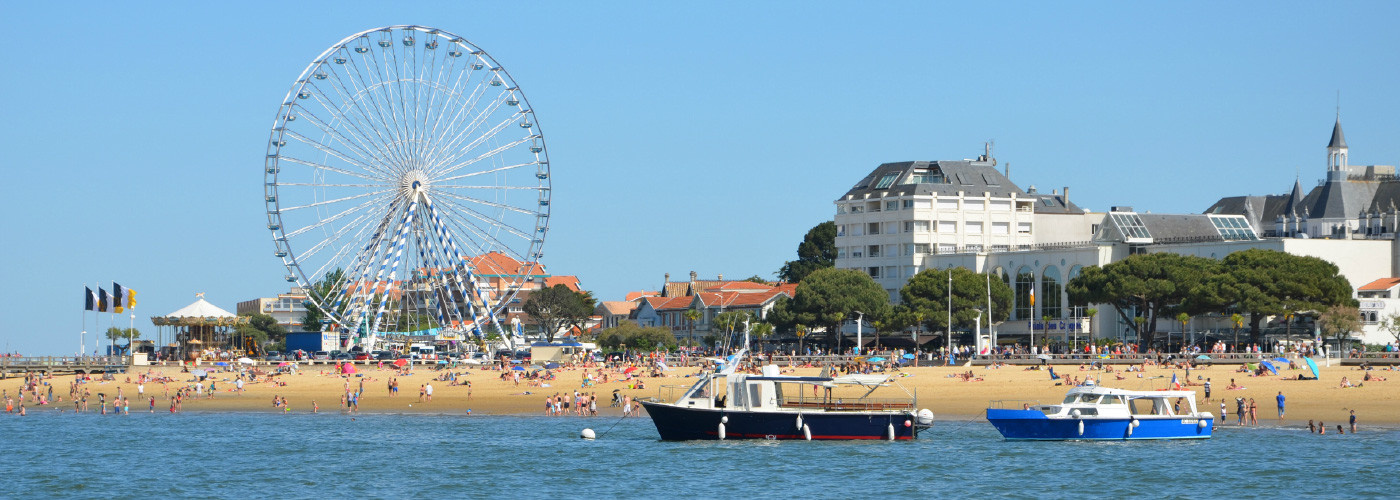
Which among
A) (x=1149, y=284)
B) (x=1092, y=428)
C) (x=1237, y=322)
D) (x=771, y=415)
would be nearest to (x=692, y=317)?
(x=1149, y=284)

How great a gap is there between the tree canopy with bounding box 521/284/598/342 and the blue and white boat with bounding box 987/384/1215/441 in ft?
298

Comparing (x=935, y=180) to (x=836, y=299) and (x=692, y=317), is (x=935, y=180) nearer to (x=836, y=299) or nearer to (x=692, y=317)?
(x=692, y=317)

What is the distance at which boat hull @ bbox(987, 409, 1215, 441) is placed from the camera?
154ft

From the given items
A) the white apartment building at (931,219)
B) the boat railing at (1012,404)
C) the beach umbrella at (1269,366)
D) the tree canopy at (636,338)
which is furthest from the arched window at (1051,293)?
the boat railing at (1012,404)

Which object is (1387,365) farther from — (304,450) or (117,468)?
(117,468)

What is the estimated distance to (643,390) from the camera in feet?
225

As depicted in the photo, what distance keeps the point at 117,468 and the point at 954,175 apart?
85.1 metres

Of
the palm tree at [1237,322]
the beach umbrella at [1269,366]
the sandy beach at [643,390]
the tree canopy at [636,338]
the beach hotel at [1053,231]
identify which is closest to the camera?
the sandy beach at [643,390]

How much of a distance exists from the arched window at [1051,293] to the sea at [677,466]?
49.0m

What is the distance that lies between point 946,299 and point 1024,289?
8.54 metres

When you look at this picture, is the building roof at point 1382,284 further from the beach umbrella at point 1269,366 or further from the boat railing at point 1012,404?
the boat railing at point 1012,404

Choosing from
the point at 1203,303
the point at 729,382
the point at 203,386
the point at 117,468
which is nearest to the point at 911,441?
the point at 729,382

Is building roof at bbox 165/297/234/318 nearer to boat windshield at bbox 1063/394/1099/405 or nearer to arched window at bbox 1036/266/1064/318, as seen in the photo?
arched window at bbox 1036/266/1064/318

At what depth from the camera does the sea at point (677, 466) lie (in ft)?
→ 133
